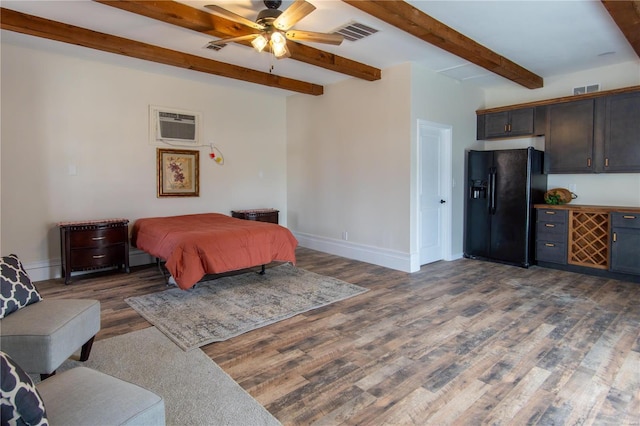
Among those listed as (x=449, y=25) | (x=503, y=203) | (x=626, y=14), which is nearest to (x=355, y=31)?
(x=449, y=25)

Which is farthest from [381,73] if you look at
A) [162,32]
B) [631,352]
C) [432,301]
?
[631,352]

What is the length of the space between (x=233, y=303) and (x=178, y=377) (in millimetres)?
1329

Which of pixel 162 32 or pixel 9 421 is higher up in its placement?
pixel 162 32

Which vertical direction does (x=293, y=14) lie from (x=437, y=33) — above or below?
below

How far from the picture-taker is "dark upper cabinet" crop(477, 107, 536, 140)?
17.3ft

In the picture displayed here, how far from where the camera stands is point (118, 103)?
194 inches

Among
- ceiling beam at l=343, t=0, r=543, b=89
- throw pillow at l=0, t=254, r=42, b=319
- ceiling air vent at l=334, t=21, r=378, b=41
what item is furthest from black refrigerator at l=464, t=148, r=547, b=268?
throw pillow at l=0, t=254, r=42, b=319

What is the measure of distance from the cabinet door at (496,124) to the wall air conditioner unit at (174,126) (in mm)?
4550

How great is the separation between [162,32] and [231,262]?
8.33 ft

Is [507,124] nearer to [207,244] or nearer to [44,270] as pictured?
[207,244]

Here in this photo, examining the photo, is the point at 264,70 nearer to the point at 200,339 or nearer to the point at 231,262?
the point at 231,262

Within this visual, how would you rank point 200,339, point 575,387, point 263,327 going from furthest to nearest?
point 263,327
point 200,339
point 575,387

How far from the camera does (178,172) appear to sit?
5.50 m

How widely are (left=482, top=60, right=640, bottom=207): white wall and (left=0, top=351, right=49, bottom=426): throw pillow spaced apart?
20.1 ft
